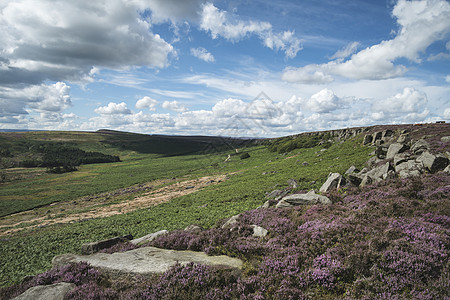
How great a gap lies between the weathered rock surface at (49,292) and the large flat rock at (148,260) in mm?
1213

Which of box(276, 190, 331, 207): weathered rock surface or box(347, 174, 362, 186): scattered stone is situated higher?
box(347, 174, 362, 186): scattered stone

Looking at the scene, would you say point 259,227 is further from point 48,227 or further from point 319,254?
point 48,227

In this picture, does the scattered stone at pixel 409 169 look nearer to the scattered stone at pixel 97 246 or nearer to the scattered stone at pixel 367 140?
the scattered stone at pixel 97 246

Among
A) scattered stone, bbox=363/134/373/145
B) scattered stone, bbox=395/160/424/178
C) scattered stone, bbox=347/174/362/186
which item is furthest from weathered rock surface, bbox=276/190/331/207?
scattered stone, bbox=363/134/373/145

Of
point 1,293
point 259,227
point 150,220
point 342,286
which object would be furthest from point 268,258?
point 150,220

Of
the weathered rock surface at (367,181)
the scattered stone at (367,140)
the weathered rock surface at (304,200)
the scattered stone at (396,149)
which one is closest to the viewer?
the weathered rock surface at (304,200)

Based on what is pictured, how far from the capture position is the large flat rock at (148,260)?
7.86 metres

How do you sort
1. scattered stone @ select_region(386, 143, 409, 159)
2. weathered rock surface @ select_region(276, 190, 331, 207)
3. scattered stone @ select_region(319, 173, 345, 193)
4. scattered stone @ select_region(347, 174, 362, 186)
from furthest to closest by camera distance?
scattered stone @ select_region(386, 143, 409, 159) < scattered stone @ select_region(319, 173, 345, 193) < scattered stone @ select_region(347, 174, 362, 186) < weathered rock surface @ select_region(276, 190, 331, 207)

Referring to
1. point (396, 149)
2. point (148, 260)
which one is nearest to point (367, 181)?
point (396, 149)

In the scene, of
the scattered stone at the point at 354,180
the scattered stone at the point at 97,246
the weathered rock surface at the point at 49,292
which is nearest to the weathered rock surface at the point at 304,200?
the scattered stone at the point at 354,180

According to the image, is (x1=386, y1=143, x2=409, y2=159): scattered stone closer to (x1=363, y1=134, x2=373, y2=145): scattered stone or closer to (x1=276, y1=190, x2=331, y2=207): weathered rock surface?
(x1=276, y1=190, x2=331, y2=207): weathered rock surface

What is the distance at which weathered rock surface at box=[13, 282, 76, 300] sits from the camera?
6867 millimetres

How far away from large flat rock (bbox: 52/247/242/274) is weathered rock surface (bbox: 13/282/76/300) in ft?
3.98

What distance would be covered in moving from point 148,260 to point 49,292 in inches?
129
